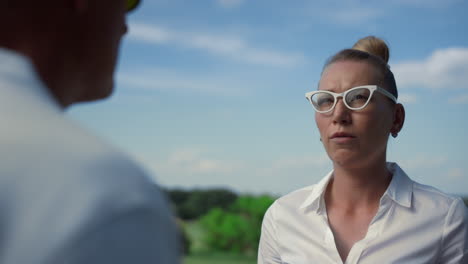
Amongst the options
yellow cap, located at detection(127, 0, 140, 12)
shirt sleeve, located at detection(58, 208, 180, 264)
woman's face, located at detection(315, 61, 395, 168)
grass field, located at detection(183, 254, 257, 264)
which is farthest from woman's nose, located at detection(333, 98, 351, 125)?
grass field, located at detection(183, 254, 257, 264)

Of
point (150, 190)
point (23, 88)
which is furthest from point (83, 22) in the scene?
point (150, 190)

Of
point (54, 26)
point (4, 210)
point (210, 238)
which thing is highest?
point (54, 26)

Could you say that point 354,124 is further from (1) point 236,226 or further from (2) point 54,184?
(1) point 236,226

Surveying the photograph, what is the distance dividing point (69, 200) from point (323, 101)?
1836 mm

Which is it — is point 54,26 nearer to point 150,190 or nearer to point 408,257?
point 150,190

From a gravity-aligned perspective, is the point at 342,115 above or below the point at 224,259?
above

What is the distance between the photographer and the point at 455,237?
83.4 inches

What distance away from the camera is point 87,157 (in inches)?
22.5

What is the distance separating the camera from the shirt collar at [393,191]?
2.23 meters

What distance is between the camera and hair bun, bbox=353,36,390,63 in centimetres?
248

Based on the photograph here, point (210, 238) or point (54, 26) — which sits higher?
point (54, 26)

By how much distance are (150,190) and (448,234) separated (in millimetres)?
1863

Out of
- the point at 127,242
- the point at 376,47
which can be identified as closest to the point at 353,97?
the point at 376,47

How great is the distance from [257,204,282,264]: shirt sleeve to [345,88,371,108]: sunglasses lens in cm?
69
